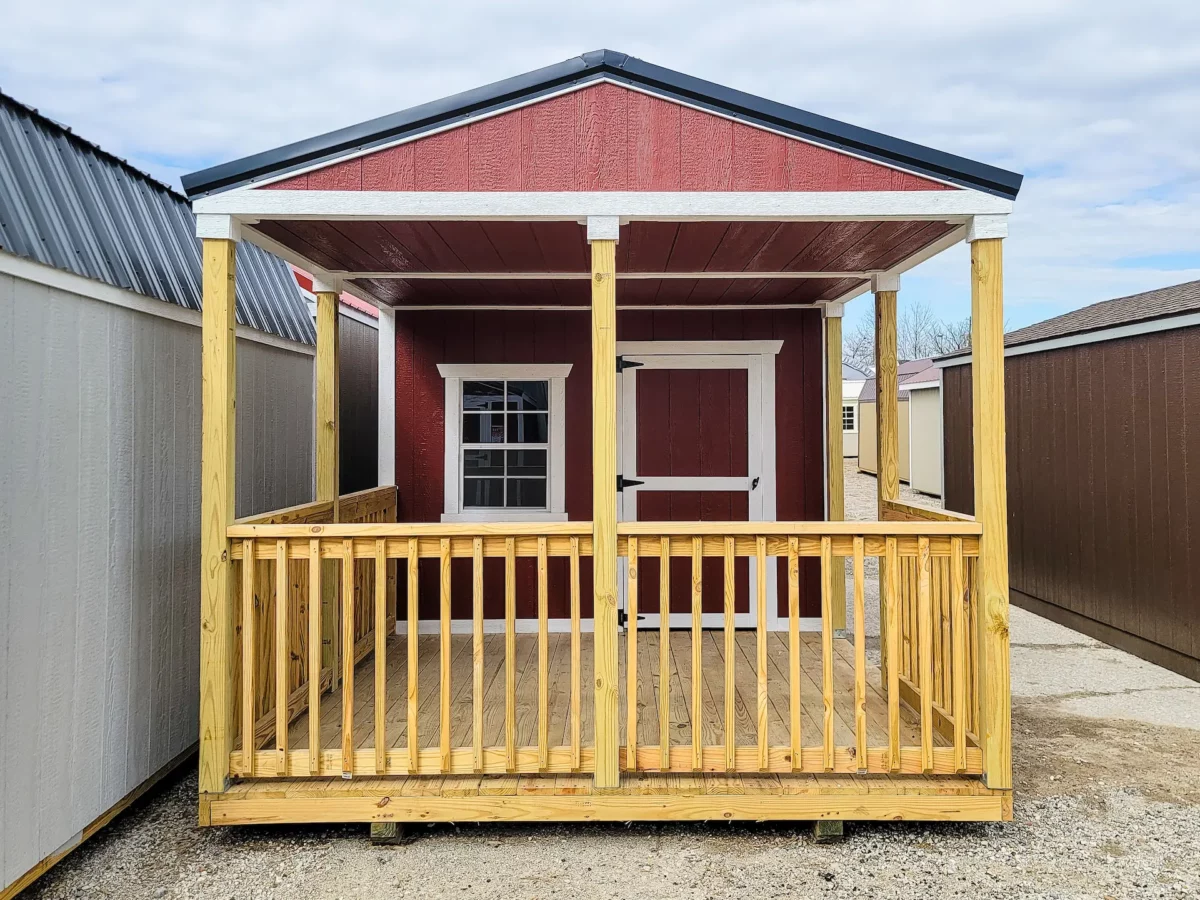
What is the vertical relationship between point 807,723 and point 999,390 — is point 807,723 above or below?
Result: below

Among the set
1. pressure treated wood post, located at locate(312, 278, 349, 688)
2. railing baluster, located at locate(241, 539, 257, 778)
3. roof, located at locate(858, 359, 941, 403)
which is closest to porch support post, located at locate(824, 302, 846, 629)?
pressure treated wood post, located at locate(312, 278, 349, 688)

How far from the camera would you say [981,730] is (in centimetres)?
284

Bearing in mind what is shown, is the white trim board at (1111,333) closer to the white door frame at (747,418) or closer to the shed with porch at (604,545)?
the white door frame at (747,418)

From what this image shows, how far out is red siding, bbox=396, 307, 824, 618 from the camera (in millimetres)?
4953

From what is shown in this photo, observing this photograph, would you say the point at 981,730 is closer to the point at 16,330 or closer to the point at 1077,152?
the point at 16,330

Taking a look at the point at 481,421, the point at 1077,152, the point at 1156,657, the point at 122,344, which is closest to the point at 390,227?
the point at 122,344

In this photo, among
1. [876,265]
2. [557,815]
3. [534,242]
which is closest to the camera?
[557,815]

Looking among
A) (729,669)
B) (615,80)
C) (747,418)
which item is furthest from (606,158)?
(747,418)

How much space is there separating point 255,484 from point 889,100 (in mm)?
33666

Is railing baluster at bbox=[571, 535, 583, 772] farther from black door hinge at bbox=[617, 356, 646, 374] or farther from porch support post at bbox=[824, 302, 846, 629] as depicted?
porch support post at bbox=[824, 302, 846, 629]

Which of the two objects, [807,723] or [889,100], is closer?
[807,723]

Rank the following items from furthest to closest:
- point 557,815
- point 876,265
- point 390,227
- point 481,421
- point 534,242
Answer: point 481,421 < point 876,265 < point 534,242 < point 390,227 < point 557,815

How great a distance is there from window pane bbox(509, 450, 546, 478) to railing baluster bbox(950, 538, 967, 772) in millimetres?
2747

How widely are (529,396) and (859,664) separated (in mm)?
2841
